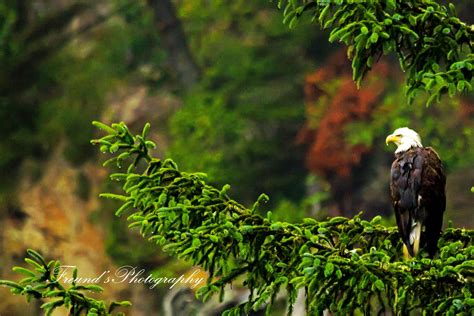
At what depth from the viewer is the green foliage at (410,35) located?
666cm

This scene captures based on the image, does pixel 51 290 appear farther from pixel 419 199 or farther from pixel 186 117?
pixel 186 117

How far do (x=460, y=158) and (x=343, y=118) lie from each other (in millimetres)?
1868

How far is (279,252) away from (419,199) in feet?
3.68

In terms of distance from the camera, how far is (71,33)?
24.0 metres

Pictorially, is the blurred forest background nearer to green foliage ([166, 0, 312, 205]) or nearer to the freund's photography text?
green foliage ([166, 0, 312, 205])

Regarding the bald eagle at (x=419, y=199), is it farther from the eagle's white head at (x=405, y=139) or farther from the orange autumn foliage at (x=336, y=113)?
the orange autumn foliage at (x=336, y=113)

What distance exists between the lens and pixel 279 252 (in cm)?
672

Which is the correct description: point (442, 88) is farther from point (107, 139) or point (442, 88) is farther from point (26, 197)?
point (26, 197)

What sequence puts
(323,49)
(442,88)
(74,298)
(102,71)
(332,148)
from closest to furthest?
(74,298) → (442,88) → (332,148) → (323,49) → (102,71)

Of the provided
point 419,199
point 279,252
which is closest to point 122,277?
point 419,199

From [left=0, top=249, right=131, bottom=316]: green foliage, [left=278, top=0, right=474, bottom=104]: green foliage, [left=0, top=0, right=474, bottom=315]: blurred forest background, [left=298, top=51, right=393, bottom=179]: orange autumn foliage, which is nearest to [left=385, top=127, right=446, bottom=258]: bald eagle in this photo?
[left=278, top=0, right=474, bottom=104]: green foliage

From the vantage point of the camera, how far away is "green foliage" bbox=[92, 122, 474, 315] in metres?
6.21

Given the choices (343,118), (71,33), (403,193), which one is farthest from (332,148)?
(403,193)

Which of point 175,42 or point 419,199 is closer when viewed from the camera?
point 419,199
